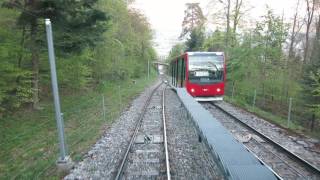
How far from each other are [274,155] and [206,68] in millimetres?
9789

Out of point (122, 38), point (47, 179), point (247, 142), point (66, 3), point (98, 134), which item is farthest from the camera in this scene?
point (122, 38)

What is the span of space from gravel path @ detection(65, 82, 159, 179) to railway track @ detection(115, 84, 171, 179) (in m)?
0.23

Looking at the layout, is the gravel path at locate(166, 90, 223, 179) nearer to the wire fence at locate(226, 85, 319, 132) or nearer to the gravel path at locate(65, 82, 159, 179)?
the gravel path at locate(65, 82, 159, 179)

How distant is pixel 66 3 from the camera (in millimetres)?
12570

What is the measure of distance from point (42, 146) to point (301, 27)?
2649 centimetres

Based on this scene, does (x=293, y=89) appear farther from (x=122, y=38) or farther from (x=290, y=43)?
(x=122, y=38)

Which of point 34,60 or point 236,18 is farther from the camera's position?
point 236,18

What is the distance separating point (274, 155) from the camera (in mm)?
7934

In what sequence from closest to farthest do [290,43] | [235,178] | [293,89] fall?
[235,178] < [293,89] < [290,43]

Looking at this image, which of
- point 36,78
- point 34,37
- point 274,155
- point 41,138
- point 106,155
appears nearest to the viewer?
point 274,155

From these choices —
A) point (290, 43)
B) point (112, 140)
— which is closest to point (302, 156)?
point (112, 140)

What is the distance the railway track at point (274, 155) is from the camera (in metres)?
6.75

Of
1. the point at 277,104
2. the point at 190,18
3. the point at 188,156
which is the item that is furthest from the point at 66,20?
the point at 190,18

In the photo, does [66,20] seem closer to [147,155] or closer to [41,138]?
[41,138]
